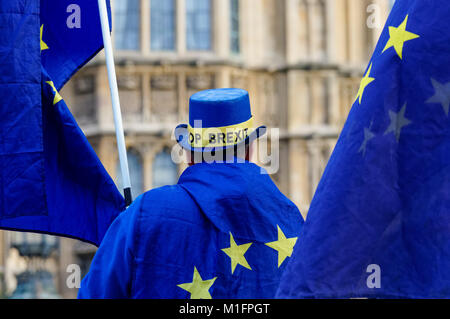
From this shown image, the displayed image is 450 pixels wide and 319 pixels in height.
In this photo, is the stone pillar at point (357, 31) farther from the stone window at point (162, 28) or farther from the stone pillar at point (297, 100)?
the stone window at point (162, 28)

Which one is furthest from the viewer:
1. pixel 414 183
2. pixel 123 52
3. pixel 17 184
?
pixel 123 52

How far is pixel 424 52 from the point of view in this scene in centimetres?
273

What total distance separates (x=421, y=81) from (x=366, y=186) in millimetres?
323

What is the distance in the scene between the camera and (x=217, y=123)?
141 inches

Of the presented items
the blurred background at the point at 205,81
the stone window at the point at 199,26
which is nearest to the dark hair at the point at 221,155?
the blurred background at the point at 205,81

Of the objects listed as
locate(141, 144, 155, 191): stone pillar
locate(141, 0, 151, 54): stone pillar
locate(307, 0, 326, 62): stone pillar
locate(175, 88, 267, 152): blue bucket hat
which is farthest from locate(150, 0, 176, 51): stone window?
locate(175, 88, 267, 152): blue bucket hat

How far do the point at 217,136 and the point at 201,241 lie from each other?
44 cm

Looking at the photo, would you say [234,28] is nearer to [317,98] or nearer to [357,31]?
[317,98]

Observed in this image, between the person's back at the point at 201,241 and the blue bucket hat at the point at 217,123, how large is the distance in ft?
0.19

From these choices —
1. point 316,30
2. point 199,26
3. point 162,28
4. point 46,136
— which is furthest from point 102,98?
point 46,136

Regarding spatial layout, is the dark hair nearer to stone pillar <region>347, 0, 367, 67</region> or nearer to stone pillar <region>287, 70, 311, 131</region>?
stone pillar <region>287, 70, 311, 131</region>

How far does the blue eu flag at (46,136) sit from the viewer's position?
401 centimetres
